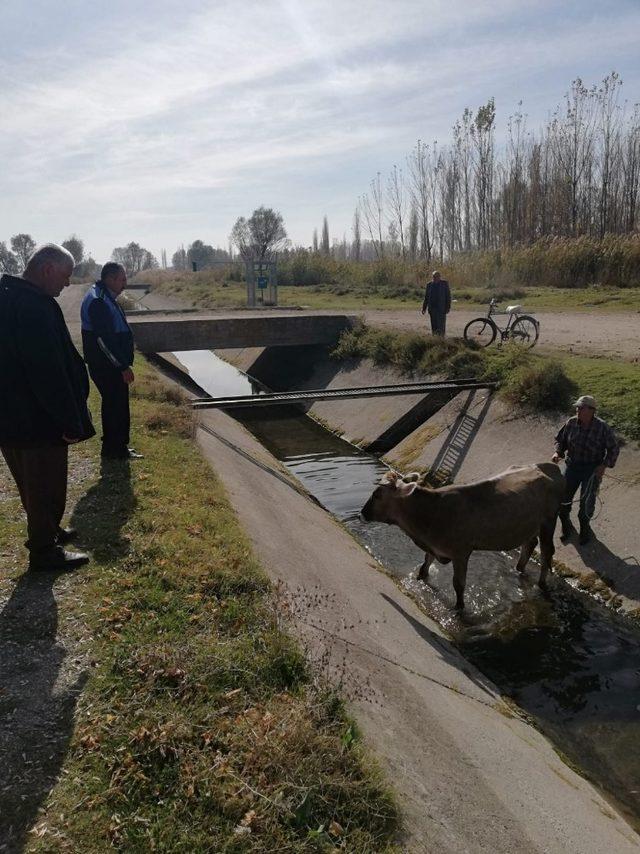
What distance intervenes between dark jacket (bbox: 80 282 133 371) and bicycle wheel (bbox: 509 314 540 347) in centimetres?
1210

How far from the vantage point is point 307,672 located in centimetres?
495

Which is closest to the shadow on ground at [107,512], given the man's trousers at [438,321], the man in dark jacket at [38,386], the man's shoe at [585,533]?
the man in dark jacket at [38,386]

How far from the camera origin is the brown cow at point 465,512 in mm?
8586

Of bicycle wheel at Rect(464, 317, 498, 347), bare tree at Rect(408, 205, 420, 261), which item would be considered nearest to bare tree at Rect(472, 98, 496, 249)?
bare tree at Rect(408, 205, 420, 261)

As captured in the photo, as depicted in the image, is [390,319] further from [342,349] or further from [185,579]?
[185,579]

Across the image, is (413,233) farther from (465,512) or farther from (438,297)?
(465,512)

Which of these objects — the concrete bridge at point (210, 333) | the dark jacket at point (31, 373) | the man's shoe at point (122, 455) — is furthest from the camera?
the concrete bridge at point (210, 333)

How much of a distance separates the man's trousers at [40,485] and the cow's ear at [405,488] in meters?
4.42

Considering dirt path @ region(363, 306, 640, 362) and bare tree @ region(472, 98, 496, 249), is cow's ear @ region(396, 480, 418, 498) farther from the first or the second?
bare tree @ region(472, 98, 496, 249)

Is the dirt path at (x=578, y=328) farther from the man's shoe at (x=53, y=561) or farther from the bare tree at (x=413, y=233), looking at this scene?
the bare tree at (x=413, y=233)

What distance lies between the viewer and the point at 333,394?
15.4m

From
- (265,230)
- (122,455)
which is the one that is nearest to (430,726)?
(122,455)

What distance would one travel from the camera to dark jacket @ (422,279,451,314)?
19156 mm

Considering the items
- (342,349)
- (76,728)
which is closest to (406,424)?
(342,349)
